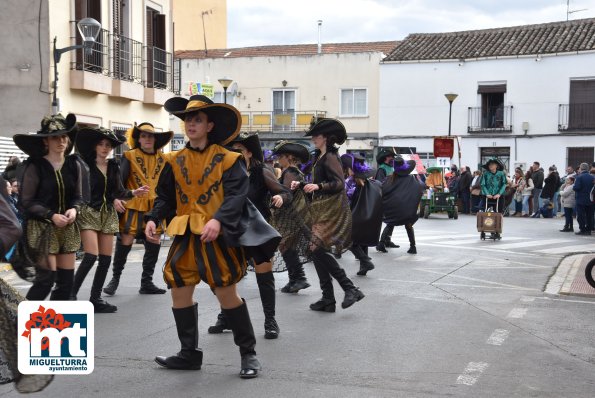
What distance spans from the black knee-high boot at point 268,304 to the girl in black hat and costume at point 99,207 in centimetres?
190

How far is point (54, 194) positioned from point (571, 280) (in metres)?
7.46

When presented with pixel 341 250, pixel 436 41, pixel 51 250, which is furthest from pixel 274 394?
pixel 436 41

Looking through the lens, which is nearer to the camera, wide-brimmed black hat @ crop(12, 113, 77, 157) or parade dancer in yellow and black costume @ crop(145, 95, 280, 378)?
parade dancer in yellow and black costume @ crop(145, 95, 280, 378)

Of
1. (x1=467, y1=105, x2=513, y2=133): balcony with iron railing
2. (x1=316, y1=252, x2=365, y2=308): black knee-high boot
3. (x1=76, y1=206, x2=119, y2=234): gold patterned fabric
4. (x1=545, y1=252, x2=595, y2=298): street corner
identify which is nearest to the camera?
(x1=76, y1=206, x2=119, y2=234): gold patterned fabric

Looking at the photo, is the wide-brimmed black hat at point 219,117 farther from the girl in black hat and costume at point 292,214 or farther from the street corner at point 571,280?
the street corner at point 571,280

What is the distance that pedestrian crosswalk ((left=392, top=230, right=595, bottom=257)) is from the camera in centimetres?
Answer: 1638

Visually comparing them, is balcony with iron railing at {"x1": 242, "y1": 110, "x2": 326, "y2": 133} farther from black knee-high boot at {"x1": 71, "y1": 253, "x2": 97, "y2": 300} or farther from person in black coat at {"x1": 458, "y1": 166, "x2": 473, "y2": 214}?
black knee-high boot at {"x1": 71, "y1": 253, "x2": 97, "y2": 300}

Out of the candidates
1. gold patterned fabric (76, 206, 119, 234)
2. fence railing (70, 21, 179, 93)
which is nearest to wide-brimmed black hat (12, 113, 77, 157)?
gold patterned fabric (76, 206, 119, 234)

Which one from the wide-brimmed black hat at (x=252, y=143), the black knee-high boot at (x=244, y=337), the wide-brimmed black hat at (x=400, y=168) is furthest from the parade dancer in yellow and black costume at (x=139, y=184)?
the wide-brimmed black hat at (x=400, y=168)

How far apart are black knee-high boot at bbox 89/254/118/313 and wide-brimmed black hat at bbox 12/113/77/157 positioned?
6.07 feet

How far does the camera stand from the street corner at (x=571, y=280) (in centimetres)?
1047

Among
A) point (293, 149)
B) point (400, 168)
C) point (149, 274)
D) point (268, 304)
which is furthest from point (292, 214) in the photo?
point (400, 168)

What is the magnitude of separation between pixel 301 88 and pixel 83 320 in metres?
38.6

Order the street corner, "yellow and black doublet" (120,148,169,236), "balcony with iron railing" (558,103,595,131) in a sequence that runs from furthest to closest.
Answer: "balcony with iron railing" (558,103,595,131) < the street corner < "yellow and black doublet" (120,148,169,236)
